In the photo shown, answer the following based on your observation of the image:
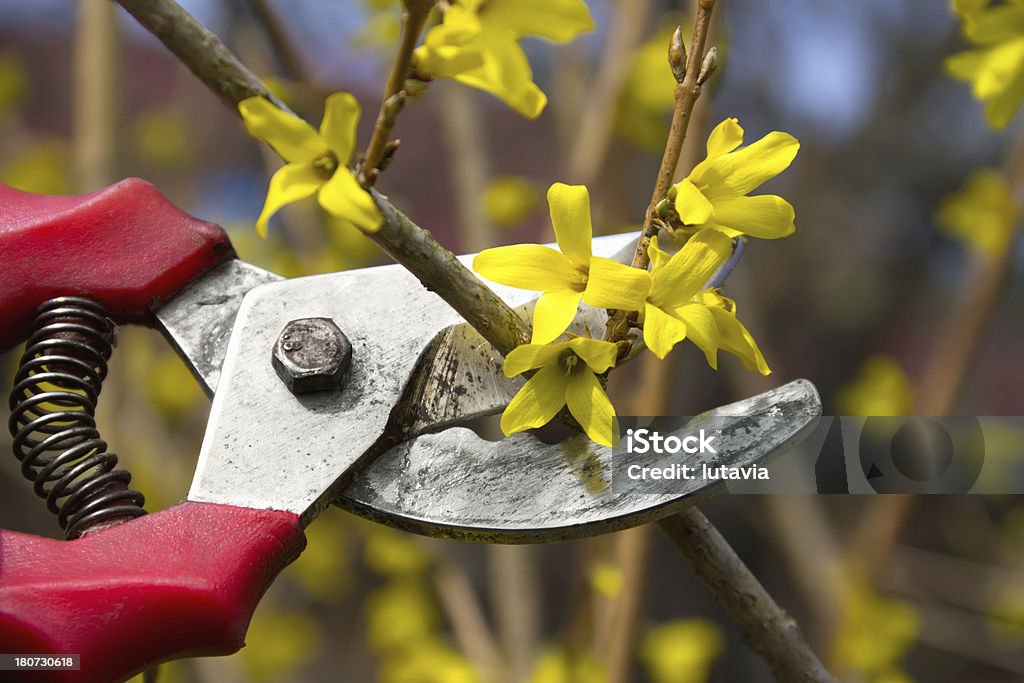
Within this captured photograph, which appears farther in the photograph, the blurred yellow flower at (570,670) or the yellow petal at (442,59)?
the blurred yellow flower at (570,670)

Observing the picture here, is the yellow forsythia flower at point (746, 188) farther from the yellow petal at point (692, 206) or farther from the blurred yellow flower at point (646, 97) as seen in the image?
the blurred yellow flower at point (646, 97)

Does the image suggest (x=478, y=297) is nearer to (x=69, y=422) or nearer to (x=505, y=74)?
(x=505, y=74)

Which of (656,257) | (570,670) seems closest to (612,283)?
(656,257)

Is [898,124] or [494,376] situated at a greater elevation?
[898,124]

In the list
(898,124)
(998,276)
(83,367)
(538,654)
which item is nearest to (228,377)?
(83,367)

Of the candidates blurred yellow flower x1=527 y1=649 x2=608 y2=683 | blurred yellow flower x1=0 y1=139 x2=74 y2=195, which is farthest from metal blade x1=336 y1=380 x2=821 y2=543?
blurred yellow flower x1=0 y1=139 x2=74 y2=195

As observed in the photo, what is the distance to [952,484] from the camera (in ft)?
2.66

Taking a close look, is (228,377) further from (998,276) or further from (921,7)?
(921,7)

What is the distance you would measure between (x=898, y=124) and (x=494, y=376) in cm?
375

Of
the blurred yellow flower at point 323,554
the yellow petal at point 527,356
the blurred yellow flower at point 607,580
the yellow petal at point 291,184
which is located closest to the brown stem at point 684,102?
the yellow petal at point 527,356

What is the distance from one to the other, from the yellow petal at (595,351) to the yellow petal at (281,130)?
192mm

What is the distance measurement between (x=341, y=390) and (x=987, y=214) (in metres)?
1.20

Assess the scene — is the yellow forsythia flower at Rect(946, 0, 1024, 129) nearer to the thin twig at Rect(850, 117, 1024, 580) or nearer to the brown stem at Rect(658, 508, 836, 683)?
the brown stem at Rect(658, 508, 836, 683)

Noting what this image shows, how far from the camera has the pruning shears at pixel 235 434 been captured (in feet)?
2.11
